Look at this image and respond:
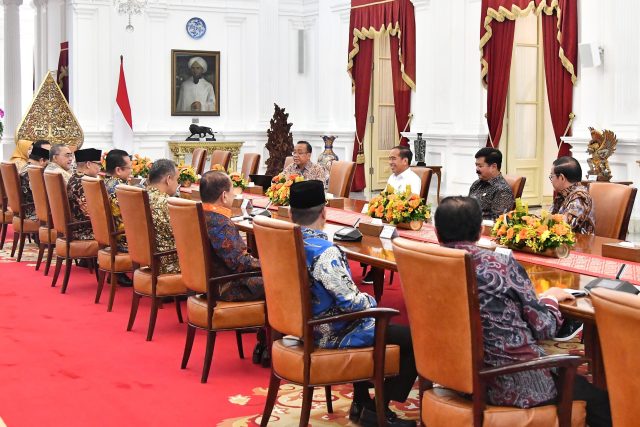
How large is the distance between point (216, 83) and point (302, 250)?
12.3 meters

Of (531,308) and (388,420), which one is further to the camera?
(388,420)

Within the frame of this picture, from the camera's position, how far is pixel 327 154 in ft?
47.4

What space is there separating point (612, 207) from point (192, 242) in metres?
2.64

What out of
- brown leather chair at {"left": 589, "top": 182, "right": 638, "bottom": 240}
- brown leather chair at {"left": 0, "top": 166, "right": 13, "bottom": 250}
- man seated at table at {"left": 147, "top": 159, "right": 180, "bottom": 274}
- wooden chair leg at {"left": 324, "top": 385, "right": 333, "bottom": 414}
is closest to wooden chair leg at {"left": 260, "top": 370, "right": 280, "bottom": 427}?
wooden chair leg at {"left": 324, "top": 385, "right": 333, "bottom": 414}

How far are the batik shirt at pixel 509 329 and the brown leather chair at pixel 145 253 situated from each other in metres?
2.85

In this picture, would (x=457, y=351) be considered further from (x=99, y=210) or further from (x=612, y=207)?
(x=99, y=210)

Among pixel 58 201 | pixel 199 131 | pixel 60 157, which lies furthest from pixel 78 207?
pixel 199 131

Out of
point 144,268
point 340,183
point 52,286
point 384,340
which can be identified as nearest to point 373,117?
point 340,183

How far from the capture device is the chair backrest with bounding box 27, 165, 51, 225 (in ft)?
25.7

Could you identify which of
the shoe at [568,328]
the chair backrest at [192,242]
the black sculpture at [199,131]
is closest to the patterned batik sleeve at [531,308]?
the shoe at [568,328]

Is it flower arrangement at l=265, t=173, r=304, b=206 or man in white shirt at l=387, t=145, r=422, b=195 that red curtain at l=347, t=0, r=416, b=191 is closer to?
man in white shirt at l=387, t=145, r=422, b=195

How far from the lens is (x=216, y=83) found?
15719 mm

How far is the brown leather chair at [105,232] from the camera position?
6.45m

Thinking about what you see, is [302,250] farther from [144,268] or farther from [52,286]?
[52,286]
